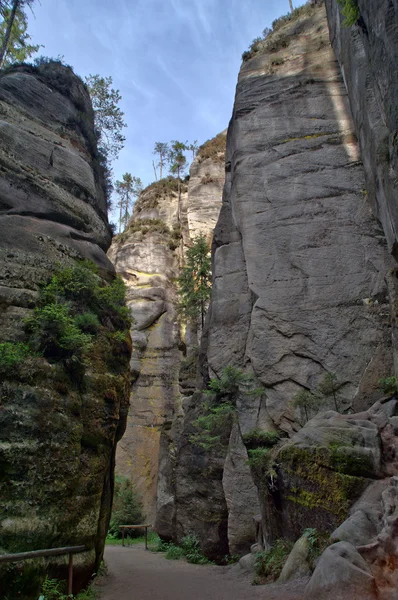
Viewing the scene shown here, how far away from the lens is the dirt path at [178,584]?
7.36 meters

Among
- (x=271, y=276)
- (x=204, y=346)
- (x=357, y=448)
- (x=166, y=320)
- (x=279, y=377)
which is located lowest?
(x=357, y=448)

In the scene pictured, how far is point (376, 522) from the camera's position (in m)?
6.00

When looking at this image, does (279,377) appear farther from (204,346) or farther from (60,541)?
(60,541)

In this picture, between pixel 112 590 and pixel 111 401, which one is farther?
pixel 111 401

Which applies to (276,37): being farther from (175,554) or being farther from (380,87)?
(175,554)

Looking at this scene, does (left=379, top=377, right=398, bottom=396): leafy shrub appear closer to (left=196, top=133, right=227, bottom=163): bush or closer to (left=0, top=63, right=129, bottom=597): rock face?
(left=0, top=63, right=129, bottom=597): rock face

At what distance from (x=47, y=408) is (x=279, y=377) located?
27.9ft

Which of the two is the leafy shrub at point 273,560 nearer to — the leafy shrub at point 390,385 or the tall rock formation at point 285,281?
the tall rock formation at point 285,281

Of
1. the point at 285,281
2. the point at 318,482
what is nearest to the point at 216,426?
the point at 285,281

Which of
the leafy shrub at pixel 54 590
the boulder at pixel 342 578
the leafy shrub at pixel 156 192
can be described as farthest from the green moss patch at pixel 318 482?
the leafy shrub at pixel 156 192

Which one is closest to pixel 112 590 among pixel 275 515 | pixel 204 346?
pixel 275 515

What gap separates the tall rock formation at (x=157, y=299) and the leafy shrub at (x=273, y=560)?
12.4m

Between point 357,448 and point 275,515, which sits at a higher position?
point 357,448

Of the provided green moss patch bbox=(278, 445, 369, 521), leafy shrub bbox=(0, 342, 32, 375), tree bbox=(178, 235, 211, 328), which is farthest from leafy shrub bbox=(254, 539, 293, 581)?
tree bbox=(178, 235, 211, 328)
